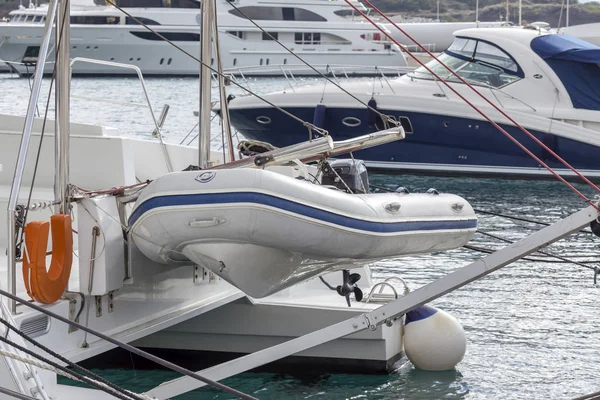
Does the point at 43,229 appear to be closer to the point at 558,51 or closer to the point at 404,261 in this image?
the point at 404,261

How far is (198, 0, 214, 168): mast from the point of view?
6.55 meters

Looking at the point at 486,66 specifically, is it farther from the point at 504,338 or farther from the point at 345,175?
the point at 345,175

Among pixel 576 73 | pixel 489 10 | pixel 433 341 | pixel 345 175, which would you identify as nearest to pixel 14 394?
pixel 345 175

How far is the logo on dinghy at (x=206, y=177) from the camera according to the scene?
5418mm

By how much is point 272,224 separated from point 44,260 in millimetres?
1207

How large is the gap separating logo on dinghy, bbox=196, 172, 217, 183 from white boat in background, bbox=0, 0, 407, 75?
44193 millimetres

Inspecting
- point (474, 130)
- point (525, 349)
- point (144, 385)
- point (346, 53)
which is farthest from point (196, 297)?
point (346, 53)

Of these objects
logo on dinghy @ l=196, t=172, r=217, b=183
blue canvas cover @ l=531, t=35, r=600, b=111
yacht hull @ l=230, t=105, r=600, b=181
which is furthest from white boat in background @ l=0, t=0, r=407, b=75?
logo on dinghy @ l=196, t=172, r=217, b=183

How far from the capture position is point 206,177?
5445 mm

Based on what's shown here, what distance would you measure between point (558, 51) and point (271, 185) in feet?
39.1

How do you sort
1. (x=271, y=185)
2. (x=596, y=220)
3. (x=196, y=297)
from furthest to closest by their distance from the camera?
(x=196, y=297)
(x=271, y=185)
(x=596, y=220)

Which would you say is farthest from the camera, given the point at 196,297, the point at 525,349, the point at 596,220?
the point at 525,349

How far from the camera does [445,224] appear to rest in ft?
19.5

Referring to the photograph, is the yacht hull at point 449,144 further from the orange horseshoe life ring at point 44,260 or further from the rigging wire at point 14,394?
the rigging wire at point 14,394
